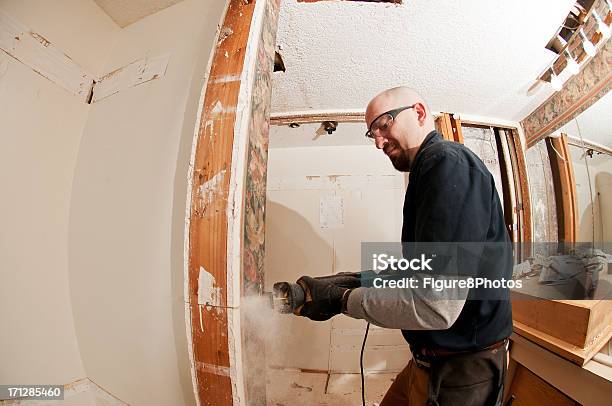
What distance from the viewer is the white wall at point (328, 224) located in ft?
7.70

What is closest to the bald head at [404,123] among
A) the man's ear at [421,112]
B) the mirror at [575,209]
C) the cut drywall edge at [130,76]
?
the man's ear at [421,112]

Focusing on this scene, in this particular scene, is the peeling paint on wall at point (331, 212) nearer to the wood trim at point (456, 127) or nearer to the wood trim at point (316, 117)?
the wood trim at point (316, 117)

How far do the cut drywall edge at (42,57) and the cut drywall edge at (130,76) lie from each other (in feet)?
0.19

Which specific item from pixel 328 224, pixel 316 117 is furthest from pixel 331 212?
pixel 316 117

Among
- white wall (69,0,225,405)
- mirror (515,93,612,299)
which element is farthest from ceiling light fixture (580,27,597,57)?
white wall (69,0,225,405)

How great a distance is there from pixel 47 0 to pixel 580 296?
10.7 ft

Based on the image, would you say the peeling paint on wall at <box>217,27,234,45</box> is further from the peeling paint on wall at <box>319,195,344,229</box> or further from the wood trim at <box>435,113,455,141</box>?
the wood trim at <box>435,113,455,141</box>

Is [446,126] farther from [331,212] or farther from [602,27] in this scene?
[331,212]

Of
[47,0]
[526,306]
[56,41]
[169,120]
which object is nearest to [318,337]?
[526,306]

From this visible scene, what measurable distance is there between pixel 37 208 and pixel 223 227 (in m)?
→ 0.91

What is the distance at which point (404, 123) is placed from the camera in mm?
967

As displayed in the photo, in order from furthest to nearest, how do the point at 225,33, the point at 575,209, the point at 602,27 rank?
the point at 575,209, the point at 602,27, the point at 225,33

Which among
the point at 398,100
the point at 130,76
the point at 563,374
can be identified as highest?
the point at 130,76

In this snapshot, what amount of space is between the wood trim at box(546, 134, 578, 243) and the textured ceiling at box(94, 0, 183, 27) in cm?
300
